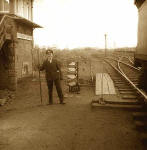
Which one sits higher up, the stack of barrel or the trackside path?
the stack of barrel

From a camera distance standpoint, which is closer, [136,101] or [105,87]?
[136,101]

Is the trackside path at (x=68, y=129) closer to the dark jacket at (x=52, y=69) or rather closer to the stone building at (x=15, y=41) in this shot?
the dark jacket at (x=52, y=69)

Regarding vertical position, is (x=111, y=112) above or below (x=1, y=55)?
below

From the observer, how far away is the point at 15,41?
12961mm

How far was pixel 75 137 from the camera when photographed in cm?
610

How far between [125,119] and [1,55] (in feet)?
25.7

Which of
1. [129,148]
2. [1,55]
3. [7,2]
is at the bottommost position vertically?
[129,148]

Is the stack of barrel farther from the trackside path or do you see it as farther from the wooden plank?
the trackside path

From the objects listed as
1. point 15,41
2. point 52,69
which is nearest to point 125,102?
point 52,69

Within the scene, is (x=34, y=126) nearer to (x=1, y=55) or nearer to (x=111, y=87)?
(x=111, y=87)

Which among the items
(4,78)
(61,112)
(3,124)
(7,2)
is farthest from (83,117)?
(7,2)

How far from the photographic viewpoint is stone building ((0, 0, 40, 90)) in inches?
496

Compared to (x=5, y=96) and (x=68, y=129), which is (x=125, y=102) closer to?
(x=68, y=129)

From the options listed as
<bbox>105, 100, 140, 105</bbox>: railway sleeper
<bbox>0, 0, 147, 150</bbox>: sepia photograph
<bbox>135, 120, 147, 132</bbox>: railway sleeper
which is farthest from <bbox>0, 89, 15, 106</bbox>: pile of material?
<bbox>135, 120, 147, 132</bbox>: railway sleeper
